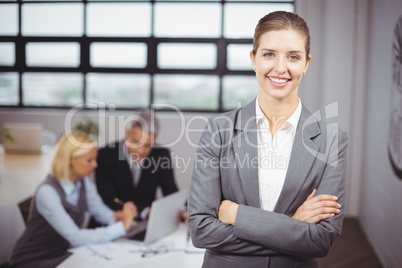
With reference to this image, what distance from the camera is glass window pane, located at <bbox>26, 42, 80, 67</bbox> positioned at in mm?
5844

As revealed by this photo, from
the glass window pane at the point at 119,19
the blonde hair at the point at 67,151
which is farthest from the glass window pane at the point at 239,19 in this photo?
the blonde hair at the point at 67,151

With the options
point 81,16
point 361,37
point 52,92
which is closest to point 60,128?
point 52,92

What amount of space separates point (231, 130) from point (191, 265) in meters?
0.95

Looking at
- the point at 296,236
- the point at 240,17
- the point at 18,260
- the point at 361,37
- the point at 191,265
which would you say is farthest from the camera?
the point at 240,17

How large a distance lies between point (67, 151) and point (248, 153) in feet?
5.23

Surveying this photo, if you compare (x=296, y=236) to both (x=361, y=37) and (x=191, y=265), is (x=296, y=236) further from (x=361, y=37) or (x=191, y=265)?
(x=361, y=37)

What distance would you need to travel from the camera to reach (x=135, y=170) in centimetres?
315

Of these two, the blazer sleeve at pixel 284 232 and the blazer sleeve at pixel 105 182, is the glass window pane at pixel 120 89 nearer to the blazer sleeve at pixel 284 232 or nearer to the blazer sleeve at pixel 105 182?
the blazer sleeve at pixel 105 182

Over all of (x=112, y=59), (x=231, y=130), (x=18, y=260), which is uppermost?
(x=112, y=59)

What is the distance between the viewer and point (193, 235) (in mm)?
1283

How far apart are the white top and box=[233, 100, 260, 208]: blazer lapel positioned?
0.02 meters

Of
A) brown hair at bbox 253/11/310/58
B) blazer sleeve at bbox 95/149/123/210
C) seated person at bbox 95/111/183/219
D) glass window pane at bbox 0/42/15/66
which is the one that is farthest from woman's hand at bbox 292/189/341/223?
glass window pane at bbox 0/42/15/66

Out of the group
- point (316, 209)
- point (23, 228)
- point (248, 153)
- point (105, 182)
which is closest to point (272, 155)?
point (248, 153)

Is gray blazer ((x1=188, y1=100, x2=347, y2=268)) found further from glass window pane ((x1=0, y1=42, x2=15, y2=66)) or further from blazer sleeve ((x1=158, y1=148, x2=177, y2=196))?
glass window pane ((x1=0, y1=42, x2=15, y2=66))
